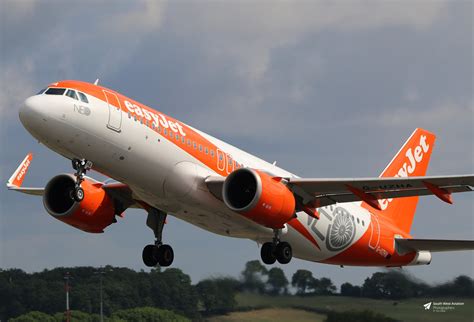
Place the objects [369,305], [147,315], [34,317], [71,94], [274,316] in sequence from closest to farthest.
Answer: [71,94]
[274,316]
[369,305]
[147,315]
[34,317]

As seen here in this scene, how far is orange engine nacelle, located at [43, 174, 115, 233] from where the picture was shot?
36.7m

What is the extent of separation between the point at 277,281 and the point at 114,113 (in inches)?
464

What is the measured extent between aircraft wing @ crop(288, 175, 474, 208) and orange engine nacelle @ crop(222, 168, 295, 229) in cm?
144

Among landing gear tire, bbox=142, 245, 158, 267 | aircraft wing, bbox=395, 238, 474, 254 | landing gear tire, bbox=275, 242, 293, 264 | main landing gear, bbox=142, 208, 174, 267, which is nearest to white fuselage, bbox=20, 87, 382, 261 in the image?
landing gear tire, bbox=275, 242, 293, 264

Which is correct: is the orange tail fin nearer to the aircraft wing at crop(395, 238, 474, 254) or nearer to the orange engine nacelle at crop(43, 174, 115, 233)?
the aircraft wing at crop(395, 238, 474, 254)

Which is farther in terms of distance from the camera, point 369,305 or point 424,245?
point 424,245

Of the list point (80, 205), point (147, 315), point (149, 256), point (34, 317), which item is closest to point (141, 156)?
point (80, 205)

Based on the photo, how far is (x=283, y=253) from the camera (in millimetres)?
36281

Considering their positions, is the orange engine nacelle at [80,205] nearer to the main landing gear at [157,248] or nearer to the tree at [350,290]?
the main landing gear at [157,248]

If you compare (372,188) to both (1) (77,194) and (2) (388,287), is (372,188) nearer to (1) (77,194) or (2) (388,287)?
(2) (388,287)

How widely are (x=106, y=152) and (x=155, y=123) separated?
209 cm

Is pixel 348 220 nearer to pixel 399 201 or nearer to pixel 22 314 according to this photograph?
pixel 399 201

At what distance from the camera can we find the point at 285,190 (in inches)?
1348

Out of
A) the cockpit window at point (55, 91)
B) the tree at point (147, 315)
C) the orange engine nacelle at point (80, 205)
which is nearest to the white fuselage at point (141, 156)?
the cockpit window at point (55, 91)
